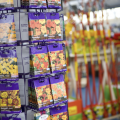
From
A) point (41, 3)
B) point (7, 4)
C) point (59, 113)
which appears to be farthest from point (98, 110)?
point (7, 4)

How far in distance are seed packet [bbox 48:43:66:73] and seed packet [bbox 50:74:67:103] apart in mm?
92

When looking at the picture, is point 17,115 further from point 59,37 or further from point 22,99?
point 59,37

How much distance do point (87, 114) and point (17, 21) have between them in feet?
7.81

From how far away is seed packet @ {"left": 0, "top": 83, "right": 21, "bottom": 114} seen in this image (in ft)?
5.90

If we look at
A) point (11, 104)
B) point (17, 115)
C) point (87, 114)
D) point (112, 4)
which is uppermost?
point (112, 4)

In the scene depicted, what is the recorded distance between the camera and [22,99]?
1.91 metres

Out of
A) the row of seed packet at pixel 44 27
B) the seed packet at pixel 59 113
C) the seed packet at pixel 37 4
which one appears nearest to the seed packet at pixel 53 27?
the row of seed packet at pixel 44 27

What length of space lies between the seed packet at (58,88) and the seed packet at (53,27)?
0.41 m

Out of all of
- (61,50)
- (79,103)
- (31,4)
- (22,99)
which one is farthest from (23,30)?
(79,103)

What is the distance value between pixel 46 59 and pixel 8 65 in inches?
14.7

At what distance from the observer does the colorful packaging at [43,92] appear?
1812mm

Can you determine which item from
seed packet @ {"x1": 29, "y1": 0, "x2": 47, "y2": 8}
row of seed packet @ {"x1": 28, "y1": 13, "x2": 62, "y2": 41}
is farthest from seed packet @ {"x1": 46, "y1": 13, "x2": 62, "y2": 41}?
seed packet @ {"x1": 29, "y1": 0, "x2": 47, "y2": 8}

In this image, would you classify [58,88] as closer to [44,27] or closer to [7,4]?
[44,27]

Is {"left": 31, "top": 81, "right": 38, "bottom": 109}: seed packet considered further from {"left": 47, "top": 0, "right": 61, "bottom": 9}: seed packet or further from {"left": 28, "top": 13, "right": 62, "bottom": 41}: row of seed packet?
{"left": 47, "top": 0, "right": 61, "bottom": 9}: seed packet
